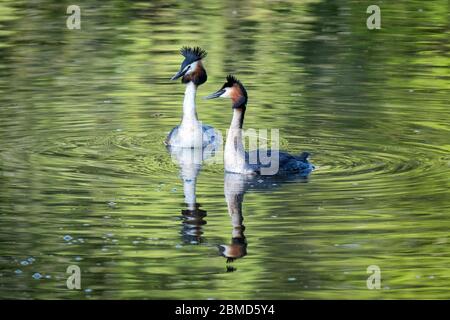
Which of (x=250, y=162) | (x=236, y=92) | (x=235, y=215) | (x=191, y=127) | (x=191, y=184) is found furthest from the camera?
(x=191, y=127)

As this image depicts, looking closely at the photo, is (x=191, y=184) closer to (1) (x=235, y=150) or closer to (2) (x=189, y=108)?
(1) (x=235, y=150)

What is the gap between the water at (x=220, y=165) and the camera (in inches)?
439

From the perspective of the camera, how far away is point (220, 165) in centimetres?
1530

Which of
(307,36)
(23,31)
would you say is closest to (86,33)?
(23,31)

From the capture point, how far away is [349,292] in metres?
10.6

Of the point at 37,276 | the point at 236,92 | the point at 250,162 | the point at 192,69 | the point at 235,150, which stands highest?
the point at 236,92

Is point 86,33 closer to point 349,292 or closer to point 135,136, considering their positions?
point 135,136

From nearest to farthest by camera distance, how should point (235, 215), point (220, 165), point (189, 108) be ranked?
point (235, 215), point (220, 165), point (189, 108)

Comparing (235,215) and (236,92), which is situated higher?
(236,92)

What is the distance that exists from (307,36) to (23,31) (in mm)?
5067

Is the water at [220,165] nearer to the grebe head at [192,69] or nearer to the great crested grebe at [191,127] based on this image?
the great crested grebe at [191,127]

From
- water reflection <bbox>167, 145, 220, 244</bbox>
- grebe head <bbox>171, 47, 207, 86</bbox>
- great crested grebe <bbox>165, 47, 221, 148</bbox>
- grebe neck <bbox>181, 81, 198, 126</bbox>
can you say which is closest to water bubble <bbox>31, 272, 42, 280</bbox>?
water reflection <bbox>167, 145, 220, 244</bbox>

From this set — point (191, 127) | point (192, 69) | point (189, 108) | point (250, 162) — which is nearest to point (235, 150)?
point (250, 162)

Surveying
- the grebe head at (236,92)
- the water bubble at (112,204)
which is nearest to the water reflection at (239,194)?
the grebe head at (236,92)
